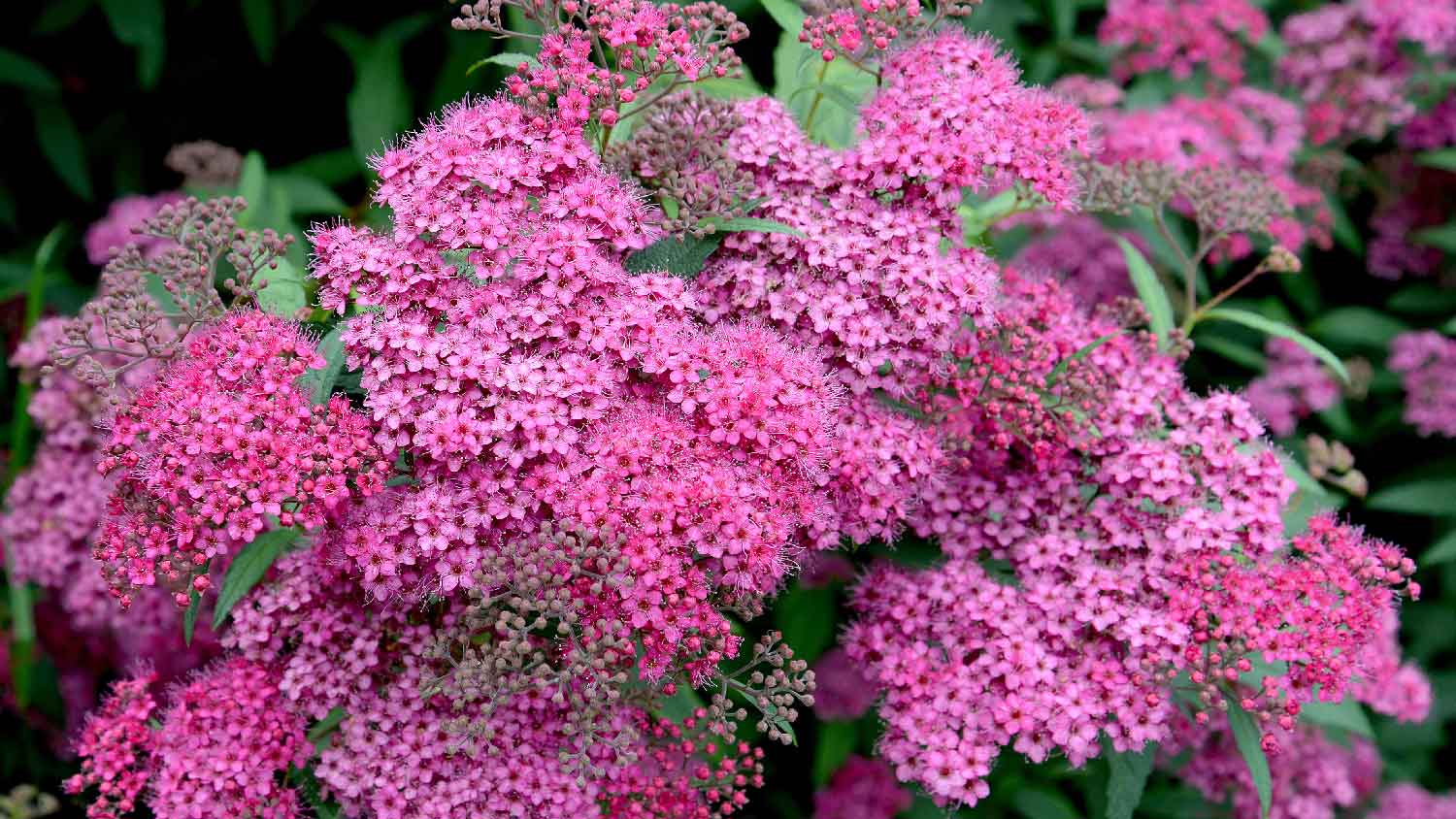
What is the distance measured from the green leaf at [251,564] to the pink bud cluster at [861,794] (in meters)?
1.98

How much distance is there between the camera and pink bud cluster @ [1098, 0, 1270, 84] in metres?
4.40

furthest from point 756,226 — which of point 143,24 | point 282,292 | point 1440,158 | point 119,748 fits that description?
point 1440,158

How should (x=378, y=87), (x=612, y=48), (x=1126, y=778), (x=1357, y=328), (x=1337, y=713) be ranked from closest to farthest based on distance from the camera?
(x=612, y=48) → (x=1126, y=778) → (x=1337, y=713) → (x=378, y=87) → (x=1357, y=328)

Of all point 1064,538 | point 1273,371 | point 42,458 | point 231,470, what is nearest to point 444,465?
point 231,470

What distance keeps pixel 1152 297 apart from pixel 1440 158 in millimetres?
2115

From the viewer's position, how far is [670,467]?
210 cm

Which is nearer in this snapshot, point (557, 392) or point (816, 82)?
point (557, 392)

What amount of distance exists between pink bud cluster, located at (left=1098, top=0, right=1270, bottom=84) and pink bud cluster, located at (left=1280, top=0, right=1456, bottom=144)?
0.21 meters

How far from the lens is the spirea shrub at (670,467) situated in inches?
81.7

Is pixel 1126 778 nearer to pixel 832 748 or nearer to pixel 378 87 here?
pixel 832 748

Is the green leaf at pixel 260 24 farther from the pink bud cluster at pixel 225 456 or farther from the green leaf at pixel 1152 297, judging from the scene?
the green leaf at pixel 1152 297

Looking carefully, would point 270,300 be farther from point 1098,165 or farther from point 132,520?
point 1098,165

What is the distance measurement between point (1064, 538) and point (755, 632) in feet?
4.36

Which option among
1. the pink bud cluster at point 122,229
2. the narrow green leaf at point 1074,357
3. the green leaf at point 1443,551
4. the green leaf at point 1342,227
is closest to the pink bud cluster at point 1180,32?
the green leaf at point 1342,227
